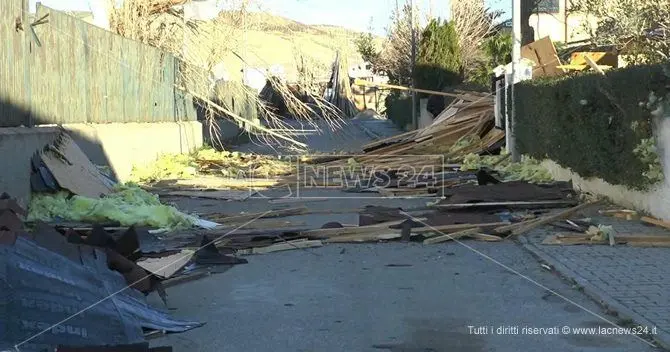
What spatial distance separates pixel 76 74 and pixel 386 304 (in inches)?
378

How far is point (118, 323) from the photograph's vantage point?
5633mm

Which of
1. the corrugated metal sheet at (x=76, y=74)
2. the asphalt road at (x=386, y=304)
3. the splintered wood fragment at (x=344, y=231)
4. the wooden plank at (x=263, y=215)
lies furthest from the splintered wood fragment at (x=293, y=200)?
the asphalt road at (x=386, y=304)

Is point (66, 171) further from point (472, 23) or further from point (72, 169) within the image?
point (472, 23)

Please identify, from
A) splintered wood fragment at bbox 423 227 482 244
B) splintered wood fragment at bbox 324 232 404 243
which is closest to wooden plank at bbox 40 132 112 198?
splintered wood fragment at bbox 324 232 404 243

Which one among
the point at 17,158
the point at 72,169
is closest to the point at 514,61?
the point at 72,169

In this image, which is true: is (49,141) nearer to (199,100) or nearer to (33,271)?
(33,271)

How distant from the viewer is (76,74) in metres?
14.6

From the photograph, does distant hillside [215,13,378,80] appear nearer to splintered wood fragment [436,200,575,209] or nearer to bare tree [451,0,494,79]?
splintered wood fragment [436,200,575,209]

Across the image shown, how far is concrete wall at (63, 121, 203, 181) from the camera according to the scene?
49.5ft

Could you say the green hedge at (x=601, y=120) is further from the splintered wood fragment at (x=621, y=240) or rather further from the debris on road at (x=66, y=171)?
the debris on road at (x=66, y=171)

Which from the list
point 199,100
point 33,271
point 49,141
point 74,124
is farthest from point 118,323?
point 199,100

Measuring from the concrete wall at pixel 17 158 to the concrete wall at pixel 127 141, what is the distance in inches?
95.9

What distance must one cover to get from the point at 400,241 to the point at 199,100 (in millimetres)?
16631

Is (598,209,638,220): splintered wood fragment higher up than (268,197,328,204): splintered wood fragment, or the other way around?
(268,197,328,204): splintered wood fragment
